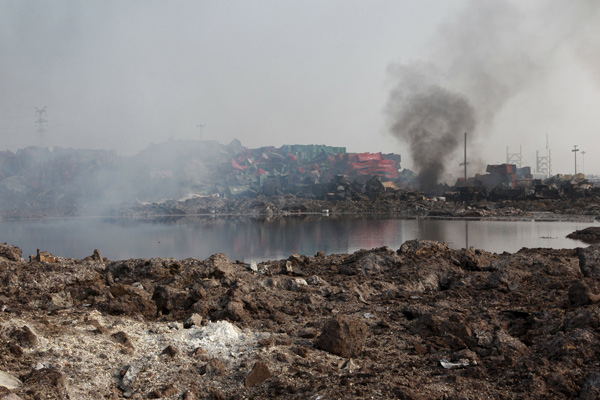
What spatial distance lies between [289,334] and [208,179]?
6460cm

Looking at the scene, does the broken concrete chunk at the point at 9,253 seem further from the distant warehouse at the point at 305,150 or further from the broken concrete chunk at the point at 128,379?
the distant warehouse at the point at 305,150

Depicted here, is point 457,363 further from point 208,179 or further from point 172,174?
point 208,179

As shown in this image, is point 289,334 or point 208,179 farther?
point 208,179

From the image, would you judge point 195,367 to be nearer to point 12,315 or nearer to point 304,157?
point 12,315

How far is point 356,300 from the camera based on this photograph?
7.41 metres

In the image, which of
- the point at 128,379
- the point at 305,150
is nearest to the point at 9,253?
the point at 128,379

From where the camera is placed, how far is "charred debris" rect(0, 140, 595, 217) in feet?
168

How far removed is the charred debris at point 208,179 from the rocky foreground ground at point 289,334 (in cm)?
4098

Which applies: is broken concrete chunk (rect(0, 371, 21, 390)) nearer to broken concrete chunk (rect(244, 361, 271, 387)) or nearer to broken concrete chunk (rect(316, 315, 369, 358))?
broken concrete chunk (rect(244, 361, 271, 387))

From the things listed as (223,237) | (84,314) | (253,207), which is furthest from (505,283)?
(253,207)

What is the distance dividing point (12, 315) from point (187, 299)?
6.75ft

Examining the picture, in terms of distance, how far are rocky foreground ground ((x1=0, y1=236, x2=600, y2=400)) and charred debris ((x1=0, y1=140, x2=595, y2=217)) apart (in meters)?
41.0

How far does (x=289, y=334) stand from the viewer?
5633mm

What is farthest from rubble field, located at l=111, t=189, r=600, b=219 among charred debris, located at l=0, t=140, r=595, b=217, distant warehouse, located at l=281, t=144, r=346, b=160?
distant warehouse, located at l=281, t=144, r=346, b=160
